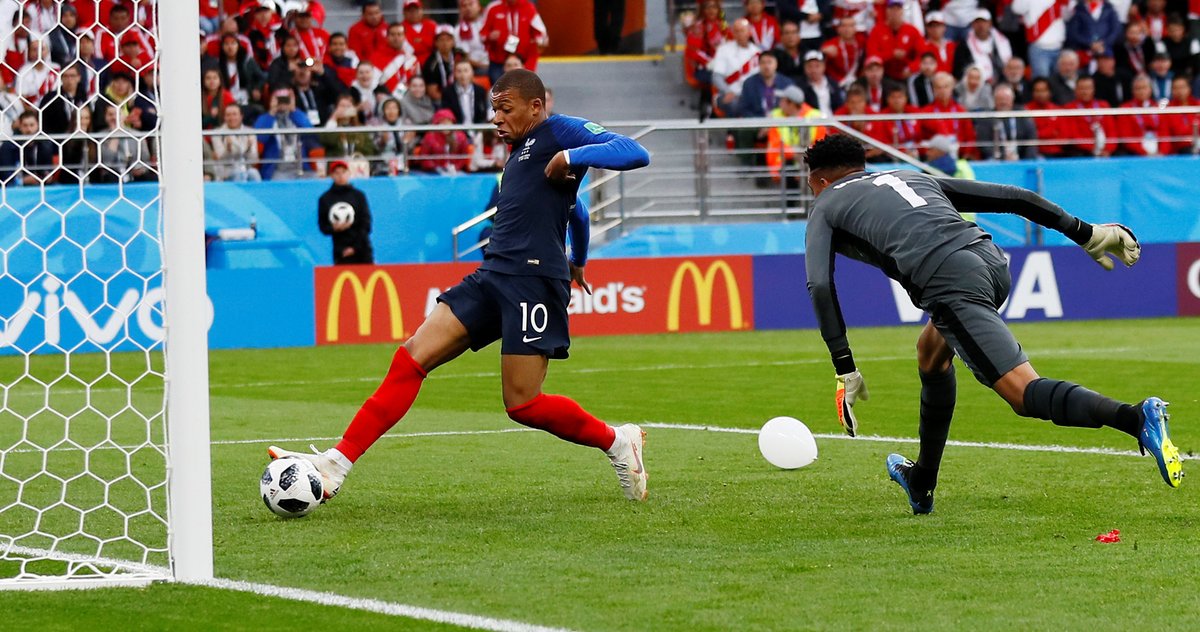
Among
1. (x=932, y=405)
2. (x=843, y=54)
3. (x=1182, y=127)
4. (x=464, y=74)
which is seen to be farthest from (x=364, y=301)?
(x=932, y=405)

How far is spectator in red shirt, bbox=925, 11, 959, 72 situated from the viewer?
2192 cm

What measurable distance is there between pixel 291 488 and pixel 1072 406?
116 inches

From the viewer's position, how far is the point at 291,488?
673 cm

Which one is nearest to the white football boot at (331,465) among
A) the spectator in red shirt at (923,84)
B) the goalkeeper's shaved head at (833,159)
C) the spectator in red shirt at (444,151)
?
the goalkeeper's shaved head at (833,159)

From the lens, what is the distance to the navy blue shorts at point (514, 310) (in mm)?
6938

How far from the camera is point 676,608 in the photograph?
5000 millimetres

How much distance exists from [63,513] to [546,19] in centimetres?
2006

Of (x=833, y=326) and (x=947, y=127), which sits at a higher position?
(x=833, y=326)

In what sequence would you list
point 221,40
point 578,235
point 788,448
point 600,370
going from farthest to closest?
point 221,40 < point 600,370 < point 788,448 < point 578,235

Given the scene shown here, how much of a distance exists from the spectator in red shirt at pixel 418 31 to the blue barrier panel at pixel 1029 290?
5.35m

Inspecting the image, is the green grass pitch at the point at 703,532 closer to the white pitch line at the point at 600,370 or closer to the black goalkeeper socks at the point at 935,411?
the black goalkeeper socks at the point at 935,411

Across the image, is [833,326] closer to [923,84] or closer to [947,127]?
[947,127]

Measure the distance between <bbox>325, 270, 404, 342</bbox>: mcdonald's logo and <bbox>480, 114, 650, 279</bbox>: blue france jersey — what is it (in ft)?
35.0

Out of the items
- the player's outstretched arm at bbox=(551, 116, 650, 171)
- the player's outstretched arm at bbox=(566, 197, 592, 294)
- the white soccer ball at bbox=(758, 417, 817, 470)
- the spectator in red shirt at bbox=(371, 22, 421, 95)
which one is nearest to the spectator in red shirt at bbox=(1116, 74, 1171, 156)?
the spectator in red shirt at bbox=(371, 22, 421, 95)
